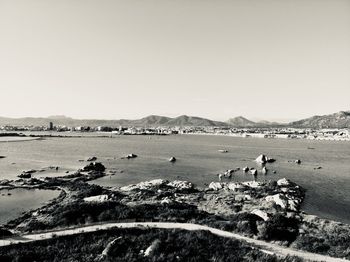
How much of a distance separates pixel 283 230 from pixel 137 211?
46.6 feet

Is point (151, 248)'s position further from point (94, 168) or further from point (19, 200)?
point (94, 168)

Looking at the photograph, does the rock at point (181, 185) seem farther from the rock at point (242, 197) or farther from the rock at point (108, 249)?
the rock at point (108, 249)

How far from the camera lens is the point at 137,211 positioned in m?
36.0

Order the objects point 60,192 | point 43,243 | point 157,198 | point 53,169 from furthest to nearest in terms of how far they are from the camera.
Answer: point 53,169, point 60,192, point 157,198, point 43,243

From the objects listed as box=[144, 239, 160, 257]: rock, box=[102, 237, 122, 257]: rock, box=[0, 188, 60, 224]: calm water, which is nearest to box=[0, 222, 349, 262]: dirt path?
box=[102, 237, 122, 257]: rock

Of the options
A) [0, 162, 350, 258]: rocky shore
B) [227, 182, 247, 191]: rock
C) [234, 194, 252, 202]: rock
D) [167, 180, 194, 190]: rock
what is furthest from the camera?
[167, 180, 194, 190]: rock

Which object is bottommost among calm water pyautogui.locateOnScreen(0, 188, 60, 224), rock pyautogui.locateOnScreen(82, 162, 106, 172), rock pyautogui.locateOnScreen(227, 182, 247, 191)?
calm water pyautogui.locateOnScreen(0, 188, 60, 224)

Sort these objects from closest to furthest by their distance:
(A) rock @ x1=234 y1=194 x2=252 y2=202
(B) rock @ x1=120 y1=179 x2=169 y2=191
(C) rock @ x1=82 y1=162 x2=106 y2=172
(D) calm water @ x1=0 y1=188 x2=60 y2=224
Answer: (D) calm water @ x1=0 y1=188 x2=60 y2=224 < (A) rock @ x1=234 y1=194 x2=252 y2=202 < (B) rock @ x1=120 y1=179 x2=169 y2=191 < (C) rock @ x1=82 y1=162 x2=106 y2=172

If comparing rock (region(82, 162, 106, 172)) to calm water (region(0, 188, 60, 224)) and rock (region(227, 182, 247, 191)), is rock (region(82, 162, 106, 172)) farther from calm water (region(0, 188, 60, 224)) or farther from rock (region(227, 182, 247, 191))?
rock (region(227, 182, 247, 191))

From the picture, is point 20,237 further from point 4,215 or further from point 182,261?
point 4,215

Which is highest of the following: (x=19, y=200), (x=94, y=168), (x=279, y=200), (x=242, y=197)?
(x=94, y=168)

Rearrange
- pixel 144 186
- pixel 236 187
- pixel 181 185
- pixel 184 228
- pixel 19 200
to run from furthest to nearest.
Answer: pixel 181 185
pixel 144 186
pixel 236 187
pixel 19 200
pixel 184 228

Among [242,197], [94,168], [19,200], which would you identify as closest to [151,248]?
[242,197]

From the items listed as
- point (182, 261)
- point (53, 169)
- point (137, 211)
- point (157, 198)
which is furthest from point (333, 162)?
point (182, 261)
